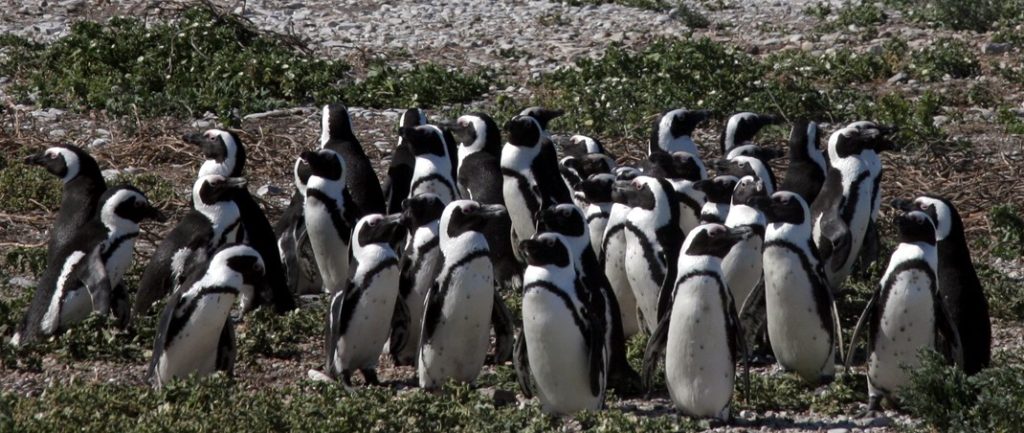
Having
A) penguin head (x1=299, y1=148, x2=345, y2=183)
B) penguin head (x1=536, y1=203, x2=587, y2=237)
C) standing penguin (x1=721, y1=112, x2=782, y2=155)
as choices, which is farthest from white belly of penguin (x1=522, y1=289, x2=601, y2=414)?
standing penguin (x1=721, y1=112, x2=782, y2=155)

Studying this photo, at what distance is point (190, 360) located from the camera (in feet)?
25.6

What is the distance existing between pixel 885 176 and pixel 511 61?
4.61 meters

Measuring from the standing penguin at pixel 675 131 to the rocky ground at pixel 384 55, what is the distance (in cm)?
161

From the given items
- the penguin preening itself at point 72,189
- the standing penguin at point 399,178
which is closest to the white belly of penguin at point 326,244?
the standing penguin at point 399,178

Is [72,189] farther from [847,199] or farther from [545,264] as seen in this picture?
[847,199]

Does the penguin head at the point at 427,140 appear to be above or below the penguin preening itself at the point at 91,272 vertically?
above

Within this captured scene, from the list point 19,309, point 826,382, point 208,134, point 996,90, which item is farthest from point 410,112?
point 996,90

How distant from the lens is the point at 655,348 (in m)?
7.52

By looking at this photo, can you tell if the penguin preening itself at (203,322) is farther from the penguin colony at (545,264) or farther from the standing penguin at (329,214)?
the standing penguin at (329,214)

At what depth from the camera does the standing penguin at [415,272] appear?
8391 millimetres

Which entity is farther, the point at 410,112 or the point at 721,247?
the point at 410,112

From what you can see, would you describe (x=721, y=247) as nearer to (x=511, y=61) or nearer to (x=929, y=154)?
(x=929, y=154)

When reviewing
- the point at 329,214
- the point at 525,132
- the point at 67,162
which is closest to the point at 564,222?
the point at 329,214

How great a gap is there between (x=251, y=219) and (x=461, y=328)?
2256mm
